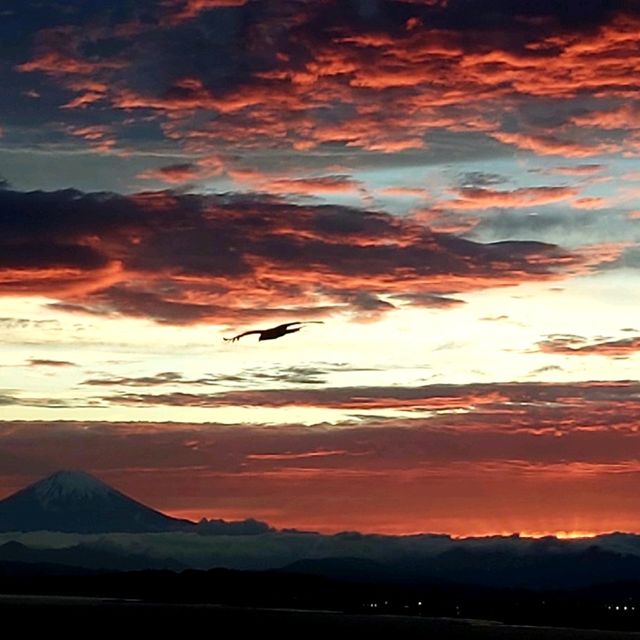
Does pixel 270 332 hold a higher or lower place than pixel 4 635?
higher

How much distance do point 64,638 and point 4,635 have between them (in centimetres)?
765

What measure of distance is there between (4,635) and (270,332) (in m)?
115

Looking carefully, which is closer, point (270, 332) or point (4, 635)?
point (270, 332)

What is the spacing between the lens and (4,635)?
19338 cm

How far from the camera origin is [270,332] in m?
91.5

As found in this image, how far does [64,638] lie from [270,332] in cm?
11587

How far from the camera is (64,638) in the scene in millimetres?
196500

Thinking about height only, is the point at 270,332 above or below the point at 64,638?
above

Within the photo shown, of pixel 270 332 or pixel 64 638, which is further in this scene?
pixel 64 638

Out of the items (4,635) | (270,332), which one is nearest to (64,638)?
(4,635)

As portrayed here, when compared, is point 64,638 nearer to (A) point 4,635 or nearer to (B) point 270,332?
(A) point 4,635
